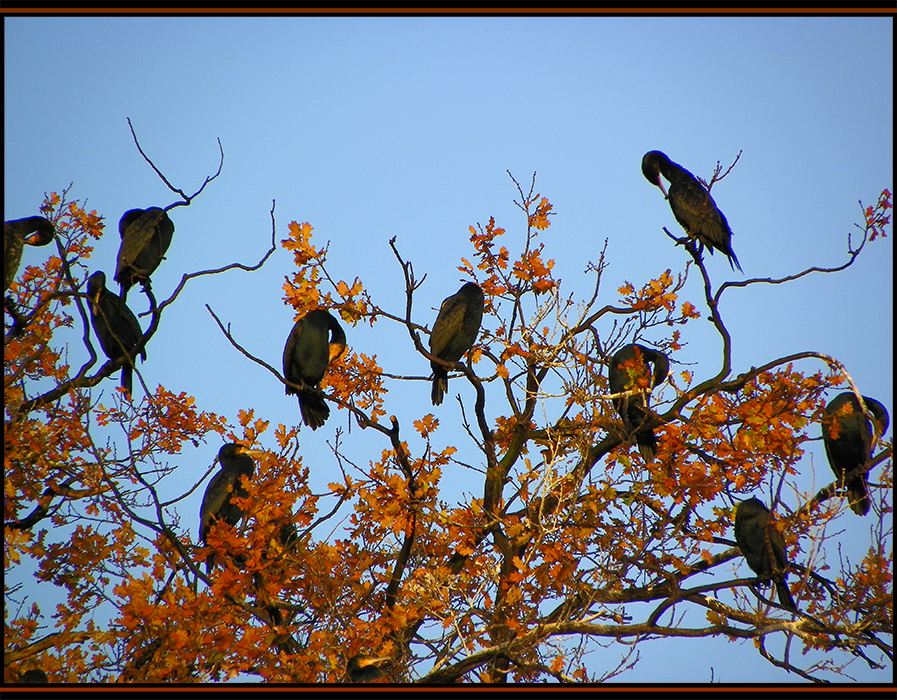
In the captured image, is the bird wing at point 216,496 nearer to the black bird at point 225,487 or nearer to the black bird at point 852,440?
the black bird at point 225,487

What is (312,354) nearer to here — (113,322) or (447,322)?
(447,322)

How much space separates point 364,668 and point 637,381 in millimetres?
2643

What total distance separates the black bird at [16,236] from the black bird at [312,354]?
2183mm

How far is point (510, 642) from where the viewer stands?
13.9ft

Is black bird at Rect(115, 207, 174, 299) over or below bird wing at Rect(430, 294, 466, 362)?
over

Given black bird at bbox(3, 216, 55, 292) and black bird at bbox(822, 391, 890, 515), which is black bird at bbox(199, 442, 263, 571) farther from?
black bird at bbox(822, 391, 890, 515)

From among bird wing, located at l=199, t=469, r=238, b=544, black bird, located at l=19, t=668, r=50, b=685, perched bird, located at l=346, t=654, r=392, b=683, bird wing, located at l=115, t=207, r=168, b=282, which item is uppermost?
bird wing, located at l=115, t=207, r=168, b=282

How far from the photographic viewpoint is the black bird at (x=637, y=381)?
5.14m

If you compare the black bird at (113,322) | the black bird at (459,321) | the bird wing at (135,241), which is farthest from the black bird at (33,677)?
the black bird at (459,321)

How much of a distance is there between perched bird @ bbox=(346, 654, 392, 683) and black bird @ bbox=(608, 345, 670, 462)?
233cm

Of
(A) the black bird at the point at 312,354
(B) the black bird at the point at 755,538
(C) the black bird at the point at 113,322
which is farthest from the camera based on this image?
(C) the black bird at the point at 113,322

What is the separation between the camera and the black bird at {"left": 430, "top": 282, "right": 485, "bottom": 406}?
22.6 ft

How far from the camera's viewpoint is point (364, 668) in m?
4.91

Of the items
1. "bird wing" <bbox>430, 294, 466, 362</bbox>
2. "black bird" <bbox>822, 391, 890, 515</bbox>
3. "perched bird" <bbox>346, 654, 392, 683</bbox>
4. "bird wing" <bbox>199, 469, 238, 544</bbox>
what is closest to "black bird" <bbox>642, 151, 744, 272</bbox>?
"black bird" <bbox>822, 391, 890, 515</bbox>
